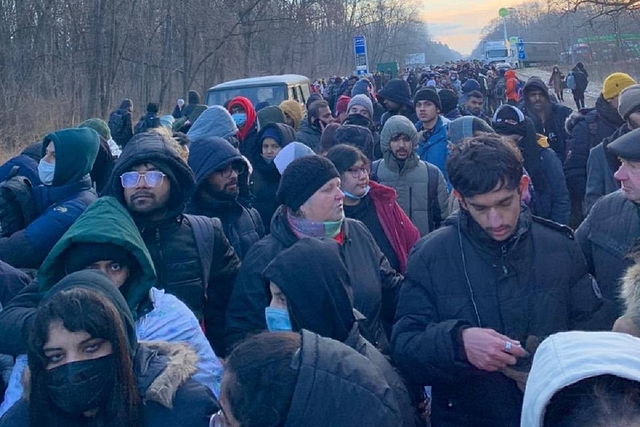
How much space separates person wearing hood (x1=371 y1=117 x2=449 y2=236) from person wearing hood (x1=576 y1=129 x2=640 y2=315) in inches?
73.9

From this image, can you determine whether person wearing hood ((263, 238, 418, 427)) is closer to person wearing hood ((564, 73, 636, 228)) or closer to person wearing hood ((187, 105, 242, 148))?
person wearing hood ((187, 105, 242, 148))

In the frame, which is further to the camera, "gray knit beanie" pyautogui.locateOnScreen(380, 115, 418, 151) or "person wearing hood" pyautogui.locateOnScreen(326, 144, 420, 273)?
"gray knit beanie" pyautogui.locateOnScreen(380, 115, 418, 151)

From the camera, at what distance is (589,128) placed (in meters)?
6.78

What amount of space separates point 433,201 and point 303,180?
6.72 feet

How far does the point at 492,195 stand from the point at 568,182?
15.5 ft

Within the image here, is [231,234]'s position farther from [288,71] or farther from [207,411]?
[288,71]

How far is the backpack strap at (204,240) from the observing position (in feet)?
11.8

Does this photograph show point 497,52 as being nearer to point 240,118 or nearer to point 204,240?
point 240,118

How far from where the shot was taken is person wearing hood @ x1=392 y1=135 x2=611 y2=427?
2652 mm

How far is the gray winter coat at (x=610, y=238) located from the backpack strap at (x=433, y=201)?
6.32ft

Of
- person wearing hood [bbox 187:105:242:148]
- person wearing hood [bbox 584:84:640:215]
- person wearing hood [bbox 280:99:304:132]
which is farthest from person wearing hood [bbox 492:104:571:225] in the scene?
person wearing hood [bbox 280:99:304:132]

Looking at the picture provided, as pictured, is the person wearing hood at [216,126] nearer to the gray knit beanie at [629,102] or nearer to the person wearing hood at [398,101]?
the person wearing hood at [398,101]

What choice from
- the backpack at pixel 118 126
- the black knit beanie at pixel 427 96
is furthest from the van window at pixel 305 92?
the black knit beanie at pixel 427 96

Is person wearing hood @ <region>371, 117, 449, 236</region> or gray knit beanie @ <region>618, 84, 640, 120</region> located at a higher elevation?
gray knit beanie @ <region>618, 84, 640, 120</region>
